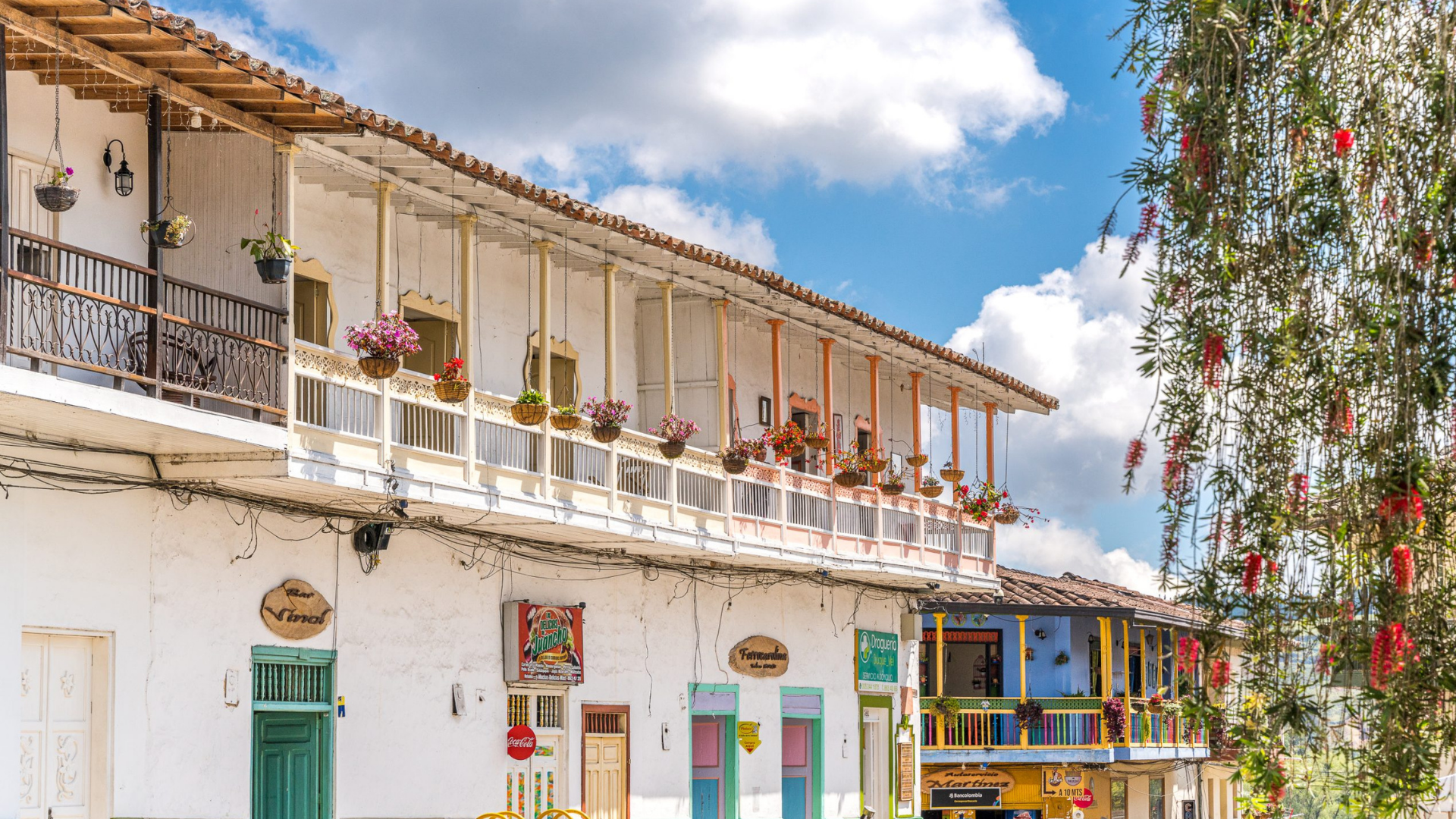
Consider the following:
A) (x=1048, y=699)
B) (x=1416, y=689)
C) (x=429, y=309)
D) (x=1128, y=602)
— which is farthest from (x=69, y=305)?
(x=1128, y=602)

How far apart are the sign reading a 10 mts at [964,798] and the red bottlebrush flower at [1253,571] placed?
2789 cm

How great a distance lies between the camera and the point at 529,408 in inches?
629

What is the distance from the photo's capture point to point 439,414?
15312 mm

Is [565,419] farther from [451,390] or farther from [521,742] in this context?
[521,742]

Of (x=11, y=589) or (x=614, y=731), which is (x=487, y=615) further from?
(x=11, y=589)

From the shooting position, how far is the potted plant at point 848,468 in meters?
21.9

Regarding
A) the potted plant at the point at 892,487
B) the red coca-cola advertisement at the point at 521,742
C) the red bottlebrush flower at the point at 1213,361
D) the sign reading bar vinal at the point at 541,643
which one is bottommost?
the red coca-cola advertisement at the point at 521,742

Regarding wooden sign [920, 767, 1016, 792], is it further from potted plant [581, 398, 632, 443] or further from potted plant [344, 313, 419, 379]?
potted plant [344, 313, 419, 379]

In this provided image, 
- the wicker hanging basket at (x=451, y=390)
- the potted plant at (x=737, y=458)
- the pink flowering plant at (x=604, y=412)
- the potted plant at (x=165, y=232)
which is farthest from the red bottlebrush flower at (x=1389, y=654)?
the potted plant at (x=737, y=458)

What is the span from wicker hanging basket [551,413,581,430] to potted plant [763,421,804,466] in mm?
4394

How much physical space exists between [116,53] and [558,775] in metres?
9.46

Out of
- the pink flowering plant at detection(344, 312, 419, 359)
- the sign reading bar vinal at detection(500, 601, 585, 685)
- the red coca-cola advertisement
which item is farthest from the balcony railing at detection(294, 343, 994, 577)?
the red coca-cola advertisement

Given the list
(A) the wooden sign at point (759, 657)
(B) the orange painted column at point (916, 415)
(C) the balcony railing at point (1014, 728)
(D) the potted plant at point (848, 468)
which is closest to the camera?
(D) the potted plant at point (848, 468)

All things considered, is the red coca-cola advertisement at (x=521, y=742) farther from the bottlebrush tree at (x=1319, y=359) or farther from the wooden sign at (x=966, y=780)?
the wooden sign at (x=966, y=780)
